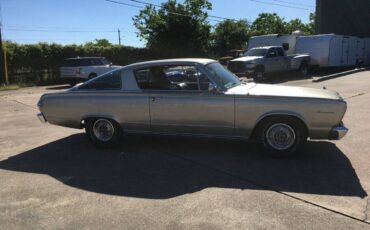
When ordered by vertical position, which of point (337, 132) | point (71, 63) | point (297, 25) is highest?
point (297, 25)

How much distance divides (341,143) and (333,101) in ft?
4.75

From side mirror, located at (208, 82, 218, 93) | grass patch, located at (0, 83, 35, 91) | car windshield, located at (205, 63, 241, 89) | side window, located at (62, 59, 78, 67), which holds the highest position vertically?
side window, located at (62, 59, 78, 67)

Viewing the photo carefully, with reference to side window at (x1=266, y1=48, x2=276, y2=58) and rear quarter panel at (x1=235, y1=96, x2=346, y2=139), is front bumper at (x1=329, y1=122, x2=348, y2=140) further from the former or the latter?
side window at (x1=266, y1=48, x2=276, y2=58)

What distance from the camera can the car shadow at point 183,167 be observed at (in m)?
5.07

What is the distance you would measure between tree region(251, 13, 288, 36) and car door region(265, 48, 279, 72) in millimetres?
44740

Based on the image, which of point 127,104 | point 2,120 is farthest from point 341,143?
point 2,120

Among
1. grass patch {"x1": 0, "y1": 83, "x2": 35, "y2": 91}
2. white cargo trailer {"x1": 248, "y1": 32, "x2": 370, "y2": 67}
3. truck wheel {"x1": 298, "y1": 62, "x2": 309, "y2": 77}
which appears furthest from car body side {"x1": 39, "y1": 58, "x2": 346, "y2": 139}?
white cargo trailer {"x1": 248, "y1": 32, "x2": 370, "y2": 67}

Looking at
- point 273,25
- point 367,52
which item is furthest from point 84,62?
point 273,25

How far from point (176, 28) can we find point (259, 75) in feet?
56.9

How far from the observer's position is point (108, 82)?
6.98m

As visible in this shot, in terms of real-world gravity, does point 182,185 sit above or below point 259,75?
below

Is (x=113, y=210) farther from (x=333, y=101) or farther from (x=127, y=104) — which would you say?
(x=333, y=101)

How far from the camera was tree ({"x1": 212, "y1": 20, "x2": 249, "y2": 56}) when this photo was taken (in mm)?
48438

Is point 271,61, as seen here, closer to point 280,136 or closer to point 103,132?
point 103,132
